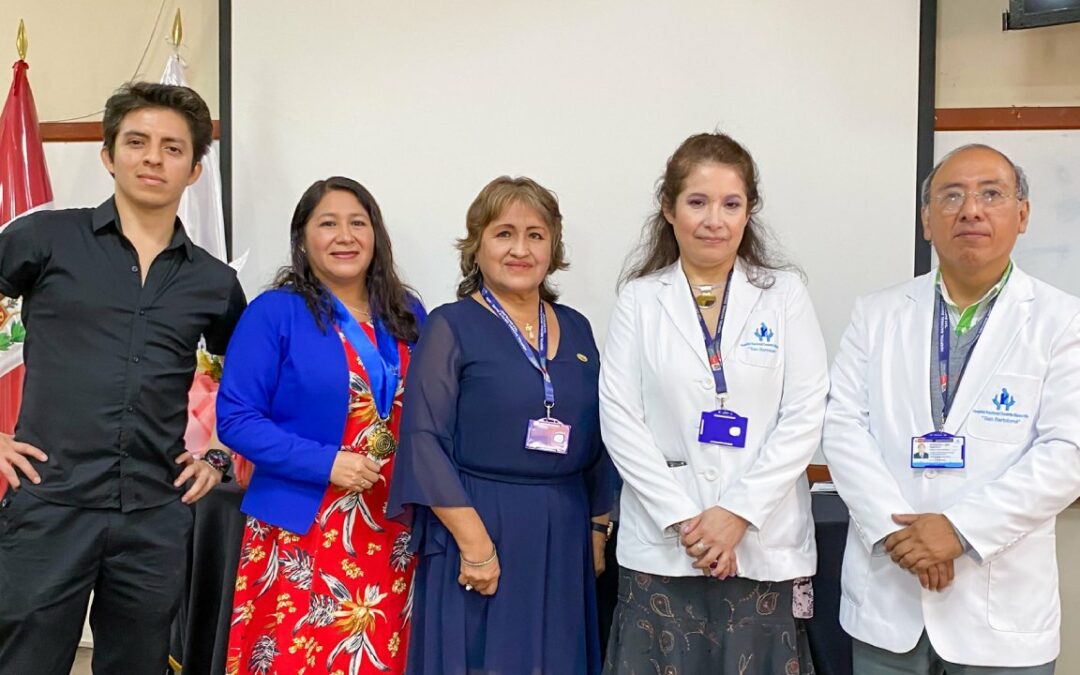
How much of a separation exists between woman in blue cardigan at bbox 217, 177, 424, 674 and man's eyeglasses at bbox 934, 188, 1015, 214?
1.42m

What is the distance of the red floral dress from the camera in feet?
6.88

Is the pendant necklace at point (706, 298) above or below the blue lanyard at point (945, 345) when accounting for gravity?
above

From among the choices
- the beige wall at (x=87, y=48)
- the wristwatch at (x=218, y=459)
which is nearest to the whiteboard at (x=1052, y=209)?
the wristwatch at (x=218, y=459)

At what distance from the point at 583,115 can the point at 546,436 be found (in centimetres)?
139

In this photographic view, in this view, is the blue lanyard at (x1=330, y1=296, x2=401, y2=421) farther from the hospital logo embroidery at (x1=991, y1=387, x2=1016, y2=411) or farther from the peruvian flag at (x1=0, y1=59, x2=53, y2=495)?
the peruvian flag at (x1=0, y1=59, x2=53, y2=495)

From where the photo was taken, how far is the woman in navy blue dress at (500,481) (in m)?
2.01

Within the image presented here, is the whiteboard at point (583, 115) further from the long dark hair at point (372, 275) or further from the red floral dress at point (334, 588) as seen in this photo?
the red floral dress at point (334, 588)

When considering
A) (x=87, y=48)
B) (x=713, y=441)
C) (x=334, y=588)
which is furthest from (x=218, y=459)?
(x=87, y=48)

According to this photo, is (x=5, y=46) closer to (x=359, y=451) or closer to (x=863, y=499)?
(x=359, y=451)

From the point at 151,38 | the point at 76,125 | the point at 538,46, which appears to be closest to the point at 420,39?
the point at 538,46

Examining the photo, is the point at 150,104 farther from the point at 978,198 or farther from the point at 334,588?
the point at 978,198

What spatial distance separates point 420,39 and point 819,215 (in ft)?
5.14

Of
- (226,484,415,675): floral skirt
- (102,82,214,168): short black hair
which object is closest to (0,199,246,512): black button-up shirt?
(102,82,214,168): short black hair

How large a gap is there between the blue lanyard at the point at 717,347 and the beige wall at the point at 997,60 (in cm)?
142
